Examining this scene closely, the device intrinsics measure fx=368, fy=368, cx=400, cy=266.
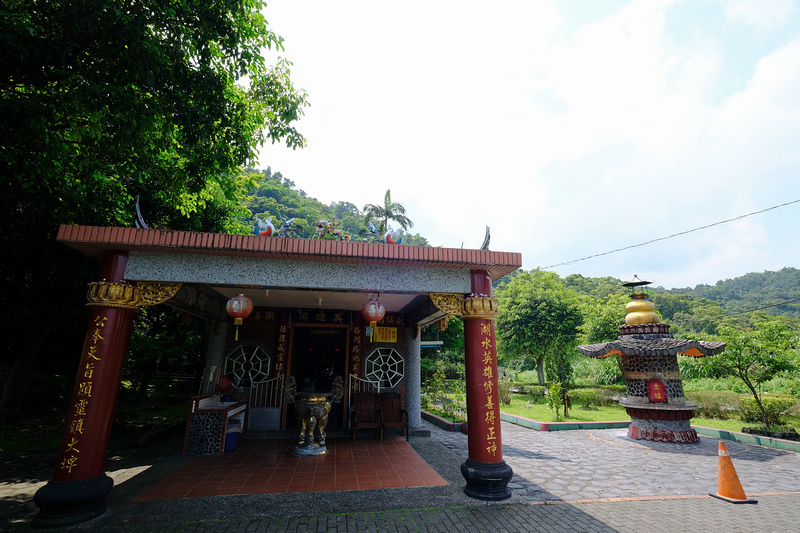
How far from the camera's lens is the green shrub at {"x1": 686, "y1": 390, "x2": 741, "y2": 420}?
45.9 ft

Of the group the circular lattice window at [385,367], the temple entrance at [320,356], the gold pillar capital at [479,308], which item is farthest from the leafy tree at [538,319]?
the gold pillar capital at [479,308]

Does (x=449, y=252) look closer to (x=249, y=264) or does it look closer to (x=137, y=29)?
(x=249, y=264)

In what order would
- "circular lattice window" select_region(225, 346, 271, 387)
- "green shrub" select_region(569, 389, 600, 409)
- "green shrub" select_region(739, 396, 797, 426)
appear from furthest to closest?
1. "green shrub" select_region(569, 389, 600, 409)
2. "green shrub" select_region(739, 396, 797, 426)
3. "circular lattice window" select_region(225, 346, 271, 387)

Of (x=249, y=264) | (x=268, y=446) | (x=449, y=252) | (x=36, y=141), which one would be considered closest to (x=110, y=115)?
(x=36, y=141)

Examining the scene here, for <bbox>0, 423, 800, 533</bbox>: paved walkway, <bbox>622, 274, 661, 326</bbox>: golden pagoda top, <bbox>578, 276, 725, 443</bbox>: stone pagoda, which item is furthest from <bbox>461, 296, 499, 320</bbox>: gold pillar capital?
<bbox>622, 274, 661, 326</bbox>: golden pagoda top

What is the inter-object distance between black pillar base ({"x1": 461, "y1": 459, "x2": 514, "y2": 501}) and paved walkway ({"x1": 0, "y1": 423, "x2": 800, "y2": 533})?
0.15 m

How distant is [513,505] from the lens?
5449mm

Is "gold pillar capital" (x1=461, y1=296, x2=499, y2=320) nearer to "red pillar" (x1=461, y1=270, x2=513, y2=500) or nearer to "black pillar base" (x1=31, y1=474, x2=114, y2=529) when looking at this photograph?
"red pillar" (x1=461, y1=270, x2=513, y2=500)

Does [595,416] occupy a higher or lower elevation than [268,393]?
lower

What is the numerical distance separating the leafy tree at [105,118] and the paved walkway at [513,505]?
17.2 ft

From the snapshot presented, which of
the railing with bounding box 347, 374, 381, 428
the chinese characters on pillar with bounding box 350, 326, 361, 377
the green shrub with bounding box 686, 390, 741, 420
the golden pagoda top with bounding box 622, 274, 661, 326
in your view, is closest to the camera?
the railing with bounding box 347, 374, 381, 428

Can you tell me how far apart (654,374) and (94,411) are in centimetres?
1295

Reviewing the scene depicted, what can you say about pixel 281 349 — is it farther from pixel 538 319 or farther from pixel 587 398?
pixel 538 319

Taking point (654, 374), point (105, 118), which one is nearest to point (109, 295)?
point (105, 118)
